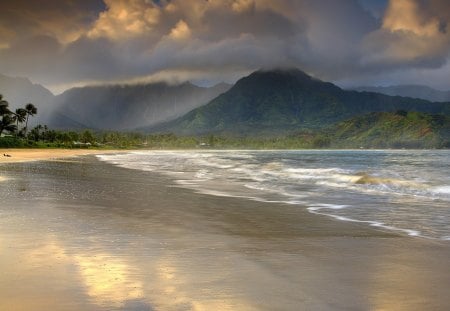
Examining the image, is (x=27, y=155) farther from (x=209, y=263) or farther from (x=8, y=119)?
(x=209, y=263)

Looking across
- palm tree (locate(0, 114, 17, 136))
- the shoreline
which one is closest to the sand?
the shoreline

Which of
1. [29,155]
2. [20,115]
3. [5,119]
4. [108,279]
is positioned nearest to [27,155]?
[29,155]

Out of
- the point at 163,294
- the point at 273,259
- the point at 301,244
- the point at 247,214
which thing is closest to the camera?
the point at 163,294

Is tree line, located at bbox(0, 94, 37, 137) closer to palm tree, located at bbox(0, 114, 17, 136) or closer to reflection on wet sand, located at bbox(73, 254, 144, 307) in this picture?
palm tree, located at bbox(0, 114, 17, 136)

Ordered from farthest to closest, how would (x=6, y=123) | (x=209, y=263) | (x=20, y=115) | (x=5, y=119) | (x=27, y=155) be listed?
(x=20, y=115)
(x=6, y=123)
(x=5, y=119)
(x=27, y=155)
(x=209, y=263)

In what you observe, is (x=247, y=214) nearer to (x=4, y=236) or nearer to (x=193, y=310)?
(x=4, y=236)

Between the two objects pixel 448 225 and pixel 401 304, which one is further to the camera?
pixel 448 225

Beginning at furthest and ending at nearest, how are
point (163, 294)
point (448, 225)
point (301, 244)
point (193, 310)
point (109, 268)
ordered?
point (448, 225) < point (301, 244) < point (109, 268) < point (163, 294) < point (193, 310)

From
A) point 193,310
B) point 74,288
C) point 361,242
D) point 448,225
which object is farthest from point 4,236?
point 448,225

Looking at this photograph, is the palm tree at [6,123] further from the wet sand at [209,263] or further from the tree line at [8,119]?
the wet sand at [209,263]

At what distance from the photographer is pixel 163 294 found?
A: 7500mm

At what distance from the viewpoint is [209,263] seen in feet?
31.8

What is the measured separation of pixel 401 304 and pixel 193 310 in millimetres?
3201

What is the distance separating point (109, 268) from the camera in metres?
9.03
